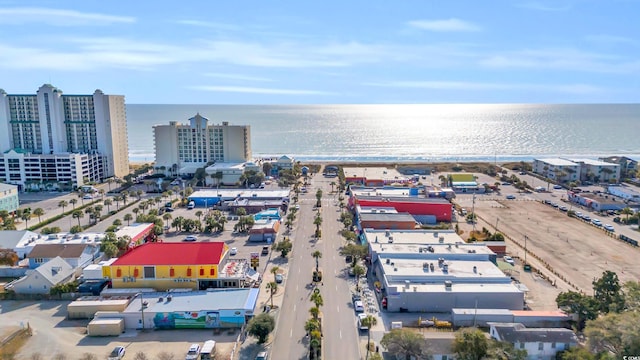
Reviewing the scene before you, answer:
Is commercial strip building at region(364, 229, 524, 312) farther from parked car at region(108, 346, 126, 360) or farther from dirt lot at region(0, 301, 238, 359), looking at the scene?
parked car at region(108, 346, 126, 360)

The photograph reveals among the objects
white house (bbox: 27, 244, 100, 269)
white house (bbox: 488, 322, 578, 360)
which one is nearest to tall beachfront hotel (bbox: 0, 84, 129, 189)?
white house (bbox: 27, 244, 100, 269)

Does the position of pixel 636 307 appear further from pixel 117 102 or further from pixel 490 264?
pixel 117 102

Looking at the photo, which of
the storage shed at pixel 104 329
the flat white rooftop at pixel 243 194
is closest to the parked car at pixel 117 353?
the storage shed at pixel 104 329

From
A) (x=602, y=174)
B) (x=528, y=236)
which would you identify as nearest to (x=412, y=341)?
(x=528, y=236)

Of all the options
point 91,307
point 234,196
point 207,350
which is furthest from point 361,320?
point 234,196

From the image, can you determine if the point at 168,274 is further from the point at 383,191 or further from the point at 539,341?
the point at 383,191
